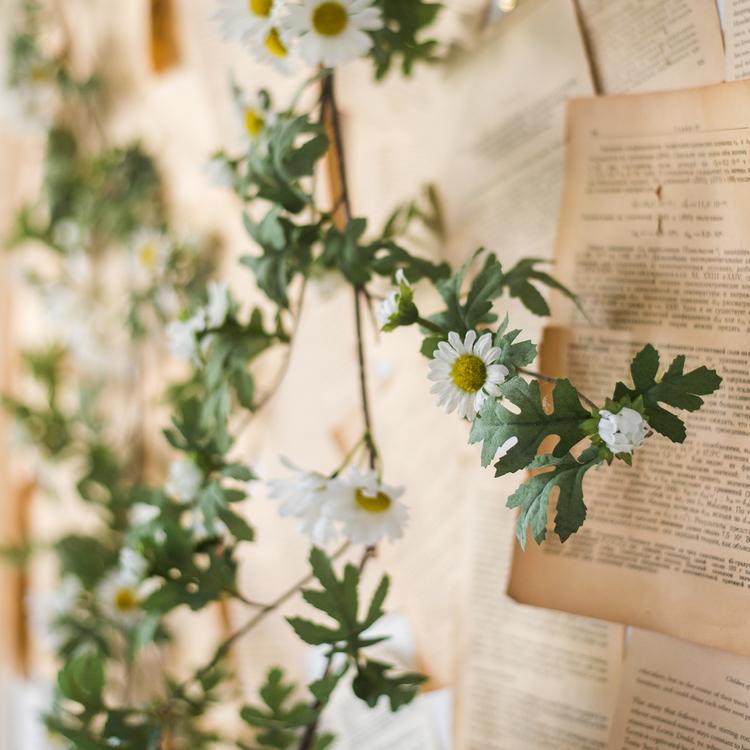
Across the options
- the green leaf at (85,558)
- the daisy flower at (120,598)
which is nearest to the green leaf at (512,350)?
the daisy flower at (120,598)

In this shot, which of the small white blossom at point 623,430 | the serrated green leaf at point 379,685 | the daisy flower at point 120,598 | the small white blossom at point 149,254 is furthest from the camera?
the small white blossom at point 149,254

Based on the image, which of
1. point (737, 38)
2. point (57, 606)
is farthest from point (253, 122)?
point (57, 606)

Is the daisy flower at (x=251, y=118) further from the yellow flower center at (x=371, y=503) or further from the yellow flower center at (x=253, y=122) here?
the yellow flower center at (x=371, y=503)

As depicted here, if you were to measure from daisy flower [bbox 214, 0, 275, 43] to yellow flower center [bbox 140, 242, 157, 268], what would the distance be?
22.3 inches

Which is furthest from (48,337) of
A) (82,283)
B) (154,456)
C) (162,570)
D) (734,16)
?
(734,16)

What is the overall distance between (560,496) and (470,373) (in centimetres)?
11

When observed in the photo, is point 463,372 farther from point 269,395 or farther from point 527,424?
point 269,395

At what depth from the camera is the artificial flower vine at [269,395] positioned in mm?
550

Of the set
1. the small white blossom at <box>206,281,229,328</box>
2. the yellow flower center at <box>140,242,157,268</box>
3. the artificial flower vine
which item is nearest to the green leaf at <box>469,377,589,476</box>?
the artificial flower vine

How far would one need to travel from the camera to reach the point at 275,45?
750 mm

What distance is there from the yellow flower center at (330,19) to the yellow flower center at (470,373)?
1.13ft

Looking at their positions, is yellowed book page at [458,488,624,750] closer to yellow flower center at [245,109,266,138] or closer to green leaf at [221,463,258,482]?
green leaf at [221,463,258,482]

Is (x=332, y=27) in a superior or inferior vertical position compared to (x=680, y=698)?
superior

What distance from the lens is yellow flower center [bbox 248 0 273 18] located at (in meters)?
0.73
